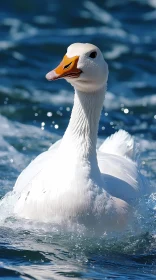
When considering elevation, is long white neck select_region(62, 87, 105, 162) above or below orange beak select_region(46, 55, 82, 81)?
below

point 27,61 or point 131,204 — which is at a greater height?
point 27,61

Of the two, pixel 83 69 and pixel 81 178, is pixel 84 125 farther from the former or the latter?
pixel 83 69

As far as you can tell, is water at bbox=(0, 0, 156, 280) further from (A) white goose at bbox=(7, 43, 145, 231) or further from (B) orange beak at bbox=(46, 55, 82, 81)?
(B) orange beak at bbox=(46, 55, 82, 81)

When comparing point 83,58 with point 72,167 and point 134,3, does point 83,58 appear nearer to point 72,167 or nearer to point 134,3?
point 72,167

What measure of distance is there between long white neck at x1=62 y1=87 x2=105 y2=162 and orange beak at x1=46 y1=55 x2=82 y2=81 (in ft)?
1.16

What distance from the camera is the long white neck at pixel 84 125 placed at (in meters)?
6.22

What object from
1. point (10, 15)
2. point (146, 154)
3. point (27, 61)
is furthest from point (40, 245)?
point (10, 15)

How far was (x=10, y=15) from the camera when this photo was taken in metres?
14.2

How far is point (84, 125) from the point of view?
6316 millimetres

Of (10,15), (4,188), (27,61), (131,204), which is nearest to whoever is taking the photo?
(131,204)

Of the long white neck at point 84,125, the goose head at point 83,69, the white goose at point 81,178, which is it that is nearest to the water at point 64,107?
the white goose at point 81,178

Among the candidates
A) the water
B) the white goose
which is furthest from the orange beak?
the water

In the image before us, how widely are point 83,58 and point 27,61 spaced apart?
23.0ft

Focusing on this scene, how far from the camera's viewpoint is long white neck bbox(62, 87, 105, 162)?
622 cm
